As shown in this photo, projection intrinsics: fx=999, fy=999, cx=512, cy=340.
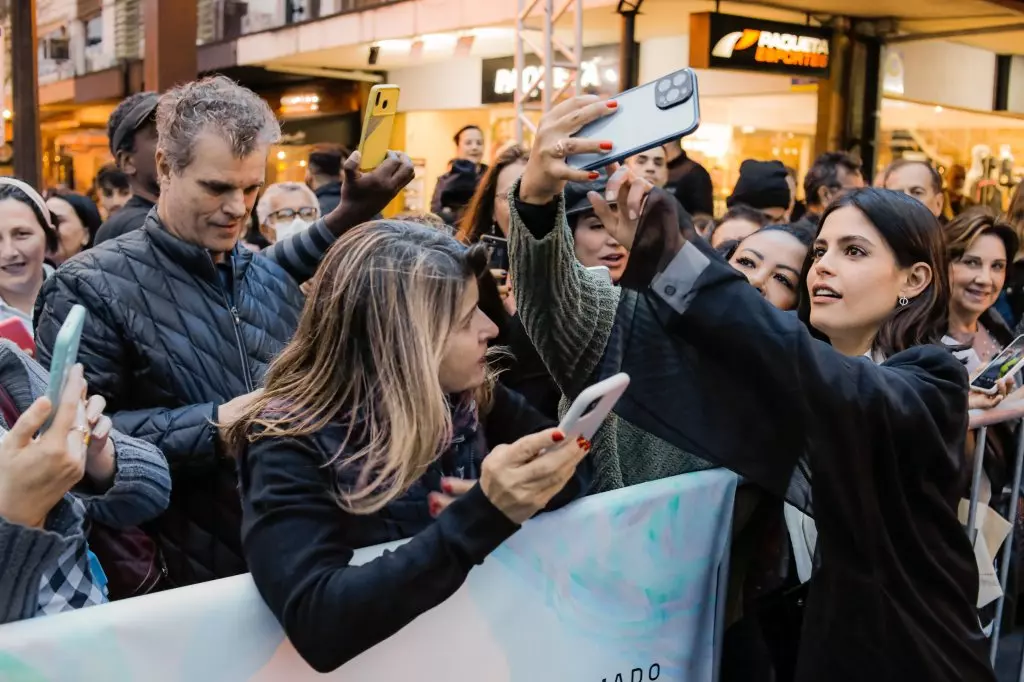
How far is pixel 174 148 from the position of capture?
2506 millimetres

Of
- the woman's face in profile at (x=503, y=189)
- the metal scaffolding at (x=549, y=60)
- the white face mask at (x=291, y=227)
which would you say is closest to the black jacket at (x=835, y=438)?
the woman's face in profile at (x=503, y=189)

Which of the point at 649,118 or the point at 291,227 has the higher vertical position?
the point at 649,118

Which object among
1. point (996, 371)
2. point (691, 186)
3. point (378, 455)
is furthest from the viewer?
point (691, 186)

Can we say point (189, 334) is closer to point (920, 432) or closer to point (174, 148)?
point (174, 148)

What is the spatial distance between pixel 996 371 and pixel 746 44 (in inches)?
314

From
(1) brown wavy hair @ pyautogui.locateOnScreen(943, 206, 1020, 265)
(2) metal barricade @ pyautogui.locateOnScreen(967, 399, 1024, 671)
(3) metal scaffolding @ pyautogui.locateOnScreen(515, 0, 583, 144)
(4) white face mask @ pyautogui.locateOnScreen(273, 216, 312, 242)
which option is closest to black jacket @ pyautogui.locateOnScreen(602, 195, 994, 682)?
(2) metal barricade @ pyautogui.locateOnScreen(967, 399, 1024, 671)

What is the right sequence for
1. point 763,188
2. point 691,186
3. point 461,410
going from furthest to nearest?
point 691,186 < point 763,188 < point 461,410

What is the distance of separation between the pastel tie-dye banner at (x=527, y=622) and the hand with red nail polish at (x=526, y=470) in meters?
0.28

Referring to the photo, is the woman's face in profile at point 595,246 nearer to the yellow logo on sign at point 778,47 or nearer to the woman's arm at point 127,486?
the woman's arm at point 127,486

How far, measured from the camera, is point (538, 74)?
37.9 feet

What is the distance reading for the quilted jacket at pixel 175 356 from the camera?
224 centimetres

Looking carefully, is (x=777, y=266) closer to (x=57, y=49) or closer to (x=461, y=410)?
(x=461, y=410)

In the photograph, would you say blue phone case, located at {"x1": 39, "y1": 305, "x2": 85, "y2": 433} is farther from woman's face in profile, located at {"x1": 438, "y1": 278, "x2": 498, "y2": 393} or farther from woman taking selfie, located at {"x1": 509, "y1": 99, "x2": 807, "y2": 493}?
woman taking selfie, located at {"x1": 509, "y1": 99, "x2": 807, "y2": 493}

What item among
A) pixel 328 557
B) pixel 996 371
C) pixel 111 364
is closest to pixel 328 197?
pixel 111 364
